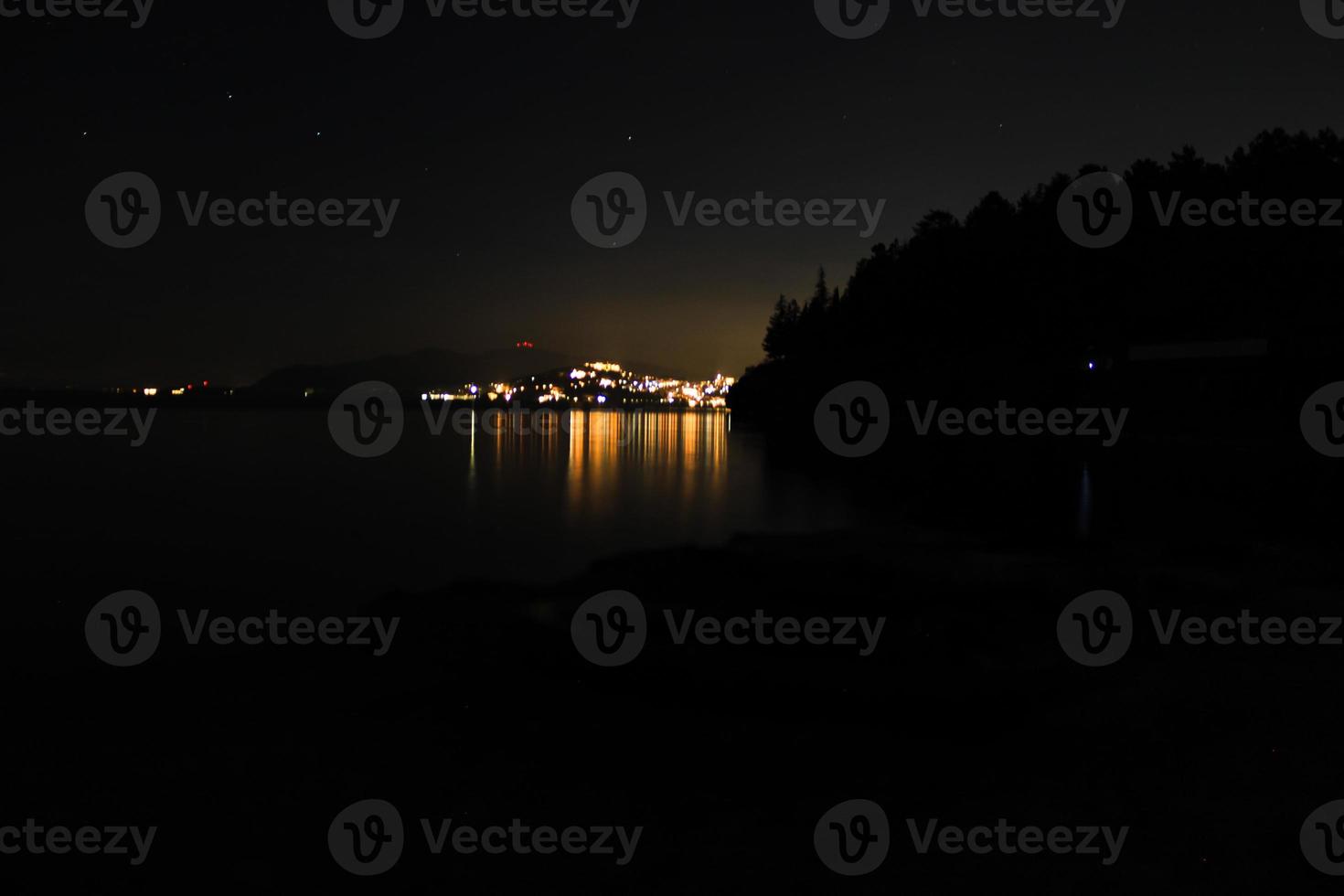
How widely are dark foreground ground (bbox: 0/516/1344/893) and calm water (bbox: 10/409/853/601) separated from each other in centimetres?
733

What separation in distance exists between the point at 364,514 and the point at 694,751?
77.2 feet

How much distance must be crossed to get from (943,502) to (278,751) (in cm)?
2322

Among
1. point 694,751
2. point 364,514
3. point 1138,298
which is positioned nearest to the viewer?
point 694,751

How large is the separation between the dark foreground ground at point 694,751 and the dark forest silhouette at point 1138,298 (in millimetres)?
44034

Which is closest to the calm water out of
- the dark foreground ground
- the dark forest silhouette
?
the dark foreground ground

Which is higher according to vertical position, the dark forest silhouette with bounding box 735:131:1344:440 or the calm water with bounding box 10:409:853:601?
the dark forest silhouette with bounding box 735:131:1344:440

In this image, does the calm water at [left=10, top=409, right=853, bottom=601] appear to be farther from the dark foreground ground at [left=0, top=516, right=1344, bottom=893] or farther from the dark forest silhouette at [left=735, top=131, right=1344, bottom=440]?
the dark forest silhouette at [left=735, top=131, right=1344, bottom=440]

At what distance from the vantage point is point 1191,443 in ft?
158

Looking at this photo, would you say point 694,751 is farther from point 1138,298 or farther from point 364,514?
point 1138,298

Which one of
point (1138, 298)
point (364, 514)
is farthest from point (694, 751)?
point (1138, 298)

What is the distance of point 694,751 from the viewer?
8.19m

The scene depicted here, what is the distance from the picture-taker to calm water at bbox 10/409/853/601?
19906 mm

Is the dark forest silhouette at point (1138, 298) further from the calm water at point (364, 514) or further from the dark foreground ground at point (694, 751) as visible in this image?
the dark foreground ground at point (694, 751)

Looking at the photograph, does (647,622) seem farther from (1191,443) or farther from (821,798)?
(1191,443)
